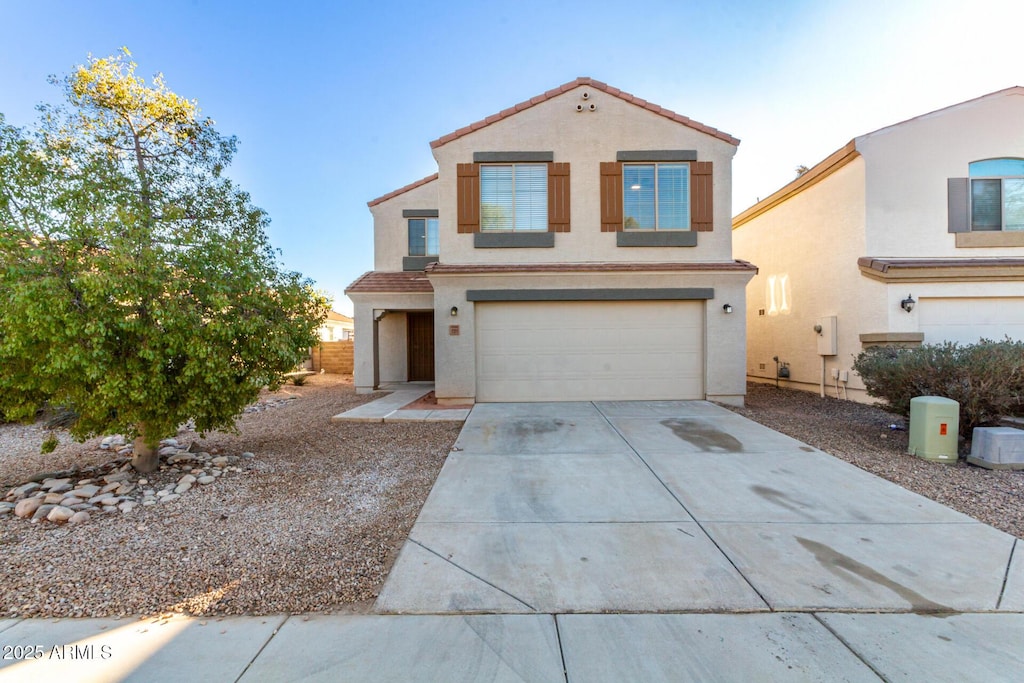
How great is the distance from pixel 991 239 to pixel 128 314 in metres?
14.6

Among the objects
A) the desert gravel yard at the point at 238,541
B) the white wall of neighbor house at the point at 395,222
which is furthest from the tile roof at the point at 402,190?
the desert gravel yard at the point at 238,541

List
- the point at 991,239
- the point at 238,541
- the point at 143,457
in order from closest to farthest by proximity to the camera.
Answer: the point at 238,541
the point at 143,457
the point at 991,239

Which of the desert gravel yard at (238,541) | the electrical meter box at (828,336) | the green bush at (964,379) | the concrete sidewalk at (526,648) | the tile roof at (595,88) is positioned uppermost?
the tile roof at (595,88)

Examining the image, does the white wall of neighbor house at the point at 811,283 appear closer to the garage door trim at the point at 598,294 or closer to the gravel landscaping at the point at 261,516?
the gravel landscaping at the point at 261,516

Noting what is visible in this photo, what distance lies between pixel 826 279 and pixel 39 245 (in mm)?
13310

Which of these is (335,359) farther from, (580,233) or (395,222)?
(580,233)

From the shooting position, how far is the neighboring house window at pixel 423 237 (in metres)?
12.8

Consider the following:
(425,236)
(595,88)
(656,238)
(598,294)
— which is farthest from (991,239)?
(425,236)

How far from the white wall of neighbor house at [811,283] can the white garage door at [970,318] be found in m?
1.02

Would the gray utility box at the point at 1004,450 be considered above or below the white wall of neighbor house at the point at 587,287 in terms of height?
below

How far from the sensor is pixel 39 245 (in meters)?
3.95

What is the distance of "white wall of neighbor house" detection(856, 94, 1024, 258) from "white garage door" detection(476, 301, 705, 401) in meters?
4.46

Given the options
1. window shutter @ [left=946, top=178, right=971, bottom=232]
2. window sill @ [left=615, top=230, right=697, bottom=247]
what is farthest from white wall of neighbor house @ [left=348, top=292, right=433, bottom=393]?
window shutter @ [left=946, top=178, right=971, bottom=232]

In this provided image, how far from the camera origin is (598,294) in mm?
8867
